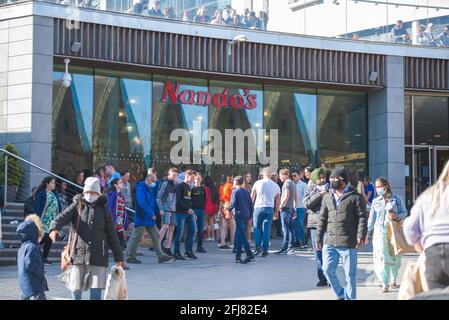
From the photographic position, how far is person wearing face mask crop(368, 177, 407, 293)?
35.7 ft

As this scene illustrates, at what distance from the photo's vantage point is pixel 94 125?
810 inches

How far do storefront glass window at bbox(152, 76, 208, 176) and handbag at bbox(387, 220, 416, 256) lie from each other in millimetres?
10936

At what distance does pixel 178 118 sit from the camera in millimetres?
21578

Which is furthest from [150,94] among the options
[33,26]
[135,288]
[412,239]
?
[412,239]

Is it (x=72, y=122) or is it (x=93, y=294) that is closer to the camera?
(x=93, y=294)

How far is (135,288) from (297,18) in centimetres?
1230

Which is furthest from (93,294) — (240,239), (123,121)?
(123,121)

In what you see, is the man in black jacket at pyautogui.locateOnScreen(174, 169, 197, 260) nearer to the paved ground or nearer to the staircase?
the paved ground

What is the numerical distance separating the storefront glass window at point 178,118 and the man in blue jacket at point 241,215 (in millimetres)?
6662

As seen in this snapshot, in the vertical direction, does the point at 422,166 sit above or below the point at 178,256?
above

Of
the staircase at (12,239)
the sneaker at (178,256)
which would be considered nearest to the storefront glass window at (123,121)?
the staircase at (12,239)

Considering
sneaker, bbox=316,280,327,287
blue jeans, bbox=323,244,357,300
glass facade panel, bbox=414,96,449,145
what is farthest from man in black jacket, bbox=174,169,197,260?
glass facade panel, bbox=414,96,449,145

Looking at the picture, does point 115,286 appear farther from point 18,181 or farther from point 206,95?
point 206,95

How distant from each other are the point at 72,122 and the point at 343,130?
27.8ft
